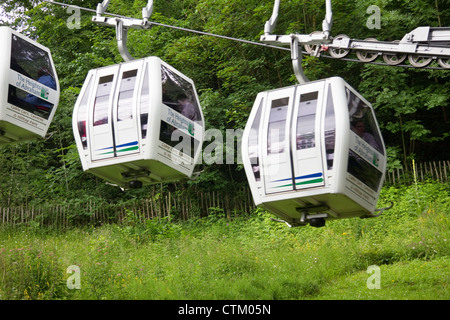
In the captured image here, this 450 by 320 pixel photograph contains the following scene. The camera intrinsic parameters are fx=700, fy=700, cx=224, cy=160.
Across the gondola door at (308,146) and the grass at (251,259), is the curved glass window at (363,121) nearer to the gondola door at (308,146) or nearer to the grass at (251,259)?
the gondola door at (308,146)

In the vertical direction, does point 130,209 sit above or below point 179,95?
above

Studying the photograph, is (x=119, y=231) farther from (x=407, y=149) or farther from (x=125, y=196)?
(x=407, y=149)

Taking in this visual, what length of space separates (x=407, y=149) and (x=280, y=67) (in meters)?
4.93

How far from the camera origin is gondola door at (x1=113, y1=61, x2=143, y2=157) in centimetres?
961

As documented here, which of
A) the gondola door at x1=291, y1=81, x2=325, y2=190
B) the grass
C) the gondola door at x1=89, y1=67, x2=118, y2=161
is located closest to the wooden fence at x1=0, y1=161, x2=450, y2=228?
the grass

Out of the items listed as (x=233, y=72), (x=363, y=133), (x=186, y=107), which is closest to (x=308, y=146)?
(x=363, y=133)

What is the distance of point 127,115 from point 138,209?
1201 cm

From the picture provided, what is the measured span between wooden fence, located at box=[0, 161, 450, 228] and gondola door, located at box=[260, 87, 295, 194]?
11191 millimetres

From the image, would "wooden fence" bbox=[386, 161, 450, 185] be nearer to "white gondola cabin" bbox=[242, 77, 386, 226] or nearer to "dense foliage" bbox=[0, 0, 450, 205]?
"dense foliage" bbox=[0, 0, 450, 205]

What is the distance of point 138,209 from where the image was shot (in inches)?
845

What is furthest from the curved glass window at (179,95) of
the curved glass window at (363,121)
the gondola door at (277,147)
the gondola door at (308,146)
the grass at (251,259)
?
the grass at (251,259)

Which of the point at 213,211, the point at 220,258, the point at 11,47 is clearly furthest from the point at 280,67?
the point at 11,47

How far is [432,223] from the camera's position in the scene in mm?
15758

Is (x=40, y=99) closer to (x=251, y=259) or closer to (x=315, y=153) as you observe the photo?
(x=315, y=153)
